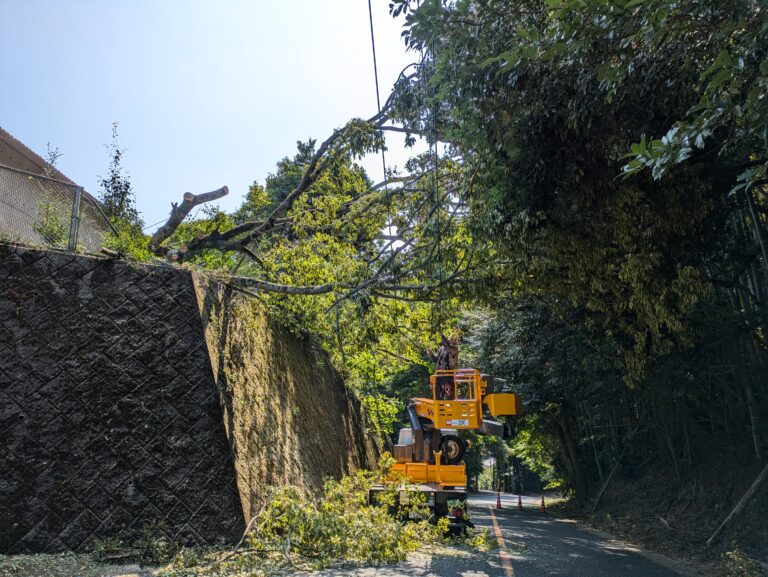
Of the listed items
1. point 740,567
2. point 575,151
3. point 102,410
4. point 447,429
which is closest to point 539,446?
point 447,429

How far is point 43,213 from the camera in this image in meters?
11.1

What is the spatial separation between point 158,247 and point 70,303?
17.1ft

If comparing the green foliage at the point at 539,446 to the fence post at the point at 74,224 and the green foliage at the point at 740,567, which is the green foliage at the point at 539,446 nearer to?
the green foliage at the point at 740,567

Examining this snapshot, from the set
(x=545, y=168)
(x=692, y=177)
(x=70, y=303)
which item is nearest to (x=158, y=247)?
(x=70, y=303)

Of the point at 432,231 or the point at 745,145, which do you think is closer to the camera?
the point at 745,145

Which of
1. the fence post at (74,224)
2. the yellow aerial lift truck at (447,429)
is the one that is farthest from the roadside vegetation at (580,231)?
the yellow aerial lift truck at (447,429)

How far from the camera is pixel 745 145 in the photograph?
9219 millimetres

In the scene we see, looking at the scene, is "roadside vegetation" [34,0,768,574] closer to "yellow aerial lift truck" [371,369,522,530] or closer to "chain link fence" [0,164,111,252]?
"chain link fence" [0,164,111,252]

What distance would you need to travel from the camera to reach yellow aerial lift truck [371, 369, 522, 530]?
477 inches

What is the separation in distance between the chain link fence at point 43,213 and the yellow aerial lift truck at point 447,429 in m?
6.95

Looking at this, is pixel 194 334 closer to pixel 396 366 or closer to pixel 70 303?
pixel 70 303

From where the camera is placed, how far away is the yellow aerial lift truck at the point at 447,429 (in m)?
12.1

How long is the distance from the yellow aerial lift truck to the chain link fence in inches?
274

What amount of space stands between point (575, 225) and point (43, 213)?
28.7 feet
